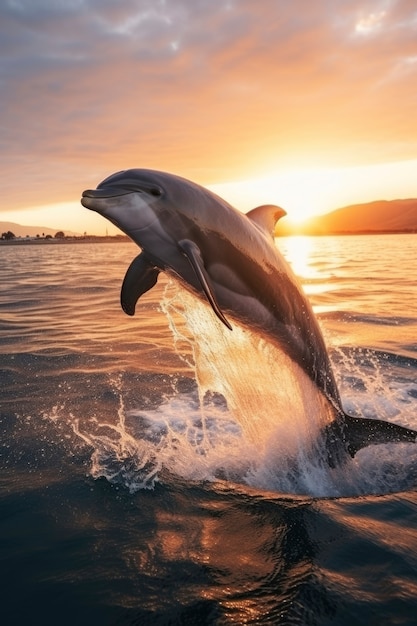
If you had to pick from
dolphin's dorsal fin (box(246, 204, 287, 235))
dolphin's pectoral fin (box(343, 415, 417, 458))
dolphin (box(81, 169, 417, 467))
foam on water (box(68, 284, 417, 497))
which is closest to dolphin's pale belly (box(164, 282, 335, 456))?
foam on water (box(68, 284, 417, 497))

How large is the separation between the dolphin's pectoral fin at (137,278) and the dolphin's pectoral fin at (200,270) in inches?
31.1

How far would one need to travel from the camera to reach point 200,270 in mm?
4945

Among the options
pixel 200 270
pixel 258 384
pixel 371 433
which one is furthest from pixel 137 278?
pixel 371 433

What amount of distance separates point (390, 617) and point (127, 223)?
13.5 ft

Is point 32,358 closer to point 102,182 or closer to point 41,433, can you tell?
point 41,433

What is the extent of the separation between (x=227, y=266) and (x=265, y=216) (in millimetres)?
1534

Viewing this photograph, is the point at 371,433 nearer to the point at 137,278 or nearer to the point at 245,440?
the point at 245,440

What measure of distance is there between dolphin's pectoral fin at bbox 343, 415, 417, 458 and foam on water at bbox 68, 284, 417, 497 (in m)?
0.41

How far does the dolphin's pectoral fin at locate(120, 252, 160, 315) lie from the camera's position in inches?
233

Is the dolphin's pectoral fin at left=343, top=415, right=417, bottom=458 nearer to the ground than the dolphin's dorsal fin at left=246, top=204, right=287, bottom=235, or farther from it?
Answer: nearer to the ground

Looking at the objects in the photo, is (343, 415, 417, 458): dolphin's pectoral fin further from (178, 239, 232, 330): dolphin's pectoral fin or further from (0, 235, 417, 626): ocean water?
(178, 239, 232, 330): dolphin's pectoral fin

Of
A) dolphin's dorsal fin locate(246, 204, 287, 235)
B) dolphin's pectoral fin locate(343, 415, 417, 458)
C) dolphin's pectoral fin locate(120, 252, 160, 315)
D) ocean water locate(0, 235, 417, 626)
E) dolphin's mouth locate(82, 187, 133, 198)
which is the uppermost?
dolphin's mouth locate(82, 187, 133, 198)

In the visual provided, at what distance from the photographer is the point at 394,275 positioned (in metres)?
32.5

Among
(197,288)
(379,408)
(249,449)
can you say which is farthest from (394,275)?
(197,288)
